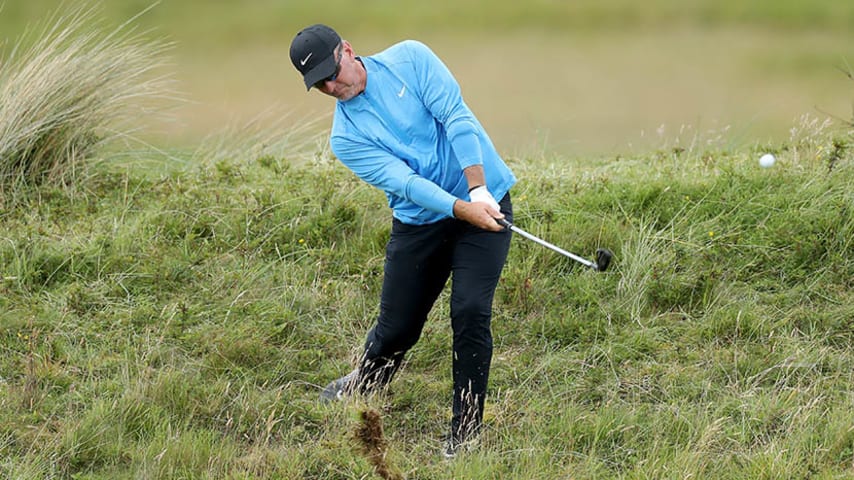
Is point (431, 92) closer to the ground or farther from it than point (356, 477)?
farther from it

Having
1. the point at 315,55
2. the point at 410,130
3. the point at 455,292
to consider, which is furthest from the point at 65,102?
the point at 455,292

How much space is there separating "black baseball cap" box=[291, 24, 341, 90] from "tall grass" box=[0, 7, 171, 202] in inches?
122

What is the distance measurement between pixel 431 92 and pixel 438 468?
→ 163 cm

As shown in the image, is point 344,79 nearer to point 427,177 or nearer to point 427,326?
point 427,177

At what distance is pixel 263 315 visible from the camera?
5.96 m

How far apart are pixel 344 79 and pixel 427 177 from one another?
1.87 feet

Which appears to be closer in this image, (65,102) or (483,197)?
(483,197)

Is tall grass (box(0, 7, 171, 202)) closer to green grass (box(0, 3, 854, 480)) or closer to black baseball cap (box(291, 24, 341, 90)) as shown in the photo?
green grass (box(0, 3, 854, 480))

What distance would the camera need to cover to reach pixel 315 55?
461 cm

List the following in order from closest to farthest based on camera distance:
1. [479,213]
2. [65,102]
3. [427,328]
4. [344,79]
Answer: [479,213] < [344,79] < [427,328] < [65,102]

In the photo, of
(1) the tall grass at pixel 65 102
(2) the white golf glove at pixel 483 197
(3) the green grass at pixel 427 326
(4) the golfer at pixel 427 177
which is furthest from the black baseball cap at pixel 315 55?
(1) the tall grass at pixel 65 102

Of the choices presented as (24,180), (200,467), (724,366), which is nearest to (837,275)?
(724,366)

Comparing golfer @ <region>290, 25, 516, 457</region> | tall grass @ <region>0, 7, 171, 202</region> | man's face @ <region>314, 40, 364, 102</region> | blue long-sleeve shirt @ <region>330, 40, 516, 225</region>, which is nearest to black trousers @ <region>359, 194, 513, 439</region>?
golfer @ <region>290, 25, 516, 457</region>

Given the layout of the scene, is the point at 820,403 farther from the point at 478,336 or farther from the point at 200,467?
the point at 200,467
